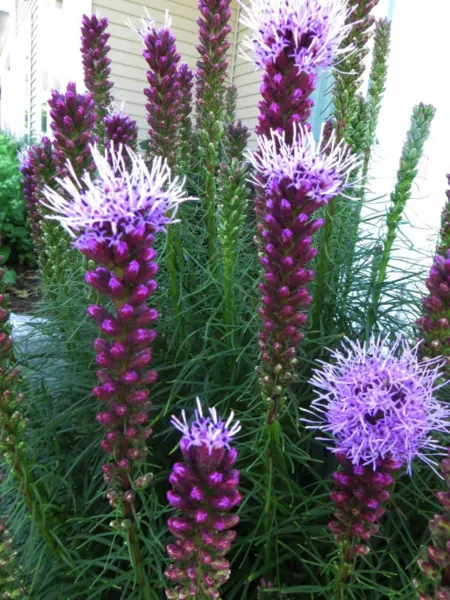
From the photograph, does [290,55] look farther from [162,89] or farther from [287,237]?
[162,89]

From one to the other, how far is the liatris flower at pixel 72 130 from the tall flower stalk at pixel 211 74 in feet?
1.54

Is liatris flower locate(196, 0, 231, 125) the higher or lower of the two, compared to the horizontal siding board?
Result: lower

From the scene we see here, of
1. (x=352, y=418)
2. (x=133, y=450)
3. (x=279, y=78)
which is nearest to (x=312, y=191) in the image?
(x=279, y=78)

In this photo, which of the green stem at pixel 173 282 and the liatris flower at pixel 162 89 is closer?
the liatris flower at pixel 162 89

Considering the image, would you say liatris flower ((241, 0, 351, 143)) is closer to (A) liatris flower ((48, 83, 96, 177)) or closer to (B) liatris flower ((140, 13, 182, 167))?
(B) liatris flower ((140, 13, 182, 167))

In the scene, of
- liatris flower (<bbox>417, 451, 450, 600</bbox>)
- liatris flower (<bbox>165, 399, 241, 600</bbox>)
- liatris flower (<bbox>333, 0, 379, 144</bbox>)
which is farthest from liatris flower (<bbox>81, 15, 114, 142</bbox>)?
liatris flower (<bbox>417, 451, 450, 600</bbox>)

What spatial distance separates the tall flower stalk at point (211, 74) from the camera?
1.61 m

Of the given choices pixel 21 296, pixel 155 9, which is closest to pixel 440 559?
pixel 21 296

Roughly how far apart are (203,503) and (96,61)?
1.85 metres

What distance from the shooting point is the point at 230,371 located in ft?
5.50

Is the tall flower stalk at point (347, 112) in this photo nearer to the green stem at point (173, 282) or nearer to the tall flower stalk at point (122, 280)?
the green stem at point (173, 282)

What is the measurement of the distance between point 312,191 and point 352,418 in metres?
0.46

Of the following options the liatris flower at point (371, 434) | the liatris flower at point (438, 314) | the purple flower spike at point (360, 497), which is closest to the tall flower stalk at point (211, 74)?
the liatris flower at point (438, 314)

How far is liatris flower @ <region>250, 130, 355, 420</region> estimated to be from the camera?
95cm
